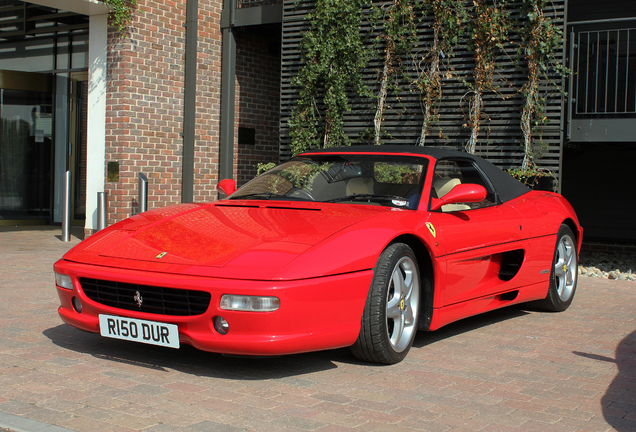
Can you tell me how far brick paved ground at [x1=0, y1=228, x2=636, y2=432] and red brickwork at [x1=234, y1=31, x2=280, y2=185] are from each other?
789 cm

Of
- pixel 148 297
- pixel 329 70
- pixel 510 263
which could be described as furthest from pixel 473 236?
pixel 329 70

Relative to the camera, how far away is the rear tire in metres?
6.35

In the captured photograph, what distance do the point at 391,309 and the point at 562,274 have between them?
269 centimetres

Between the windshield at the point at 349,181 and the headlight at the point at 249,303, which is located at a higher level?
→ the windshield at the point at 349,181

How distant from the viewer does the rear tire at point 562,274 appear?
635 cm

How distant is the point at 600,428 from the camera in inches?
134

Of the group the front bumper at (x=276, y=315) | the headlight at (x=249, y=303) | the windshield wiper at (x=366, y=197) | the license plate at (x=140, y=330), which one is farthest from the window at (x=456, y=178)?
the license plate at (x=140, y=330)

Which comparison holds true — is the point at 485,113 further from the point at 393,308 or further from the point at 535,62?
the point at 393,308

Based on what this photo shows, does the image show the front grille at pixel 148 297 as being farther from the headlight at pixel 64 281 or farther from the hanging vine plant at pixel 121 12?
the hanging vine plant at pixel 121 12

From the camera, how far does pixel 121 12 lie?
444 inches

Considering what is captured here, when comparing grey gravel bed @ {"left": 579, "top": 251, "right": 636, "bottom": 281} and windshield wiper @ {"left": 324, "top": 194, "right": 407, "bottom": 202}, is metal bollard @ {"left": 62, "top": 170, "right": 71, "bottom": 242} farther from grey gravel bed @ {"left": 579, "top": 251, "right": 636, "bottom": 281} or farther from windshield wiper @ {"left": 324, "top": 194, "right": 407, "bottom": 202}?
windshield wiper @ {"left": 324, "top": 194, "right": 407, "bottom": 202}

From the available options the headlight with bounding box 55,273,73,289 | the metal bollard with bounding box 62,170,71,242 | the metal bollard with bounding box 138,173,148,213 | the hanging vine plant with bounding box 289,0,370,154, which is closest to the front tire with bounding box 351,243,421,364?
the headlight with bounding box 55,273,73,289

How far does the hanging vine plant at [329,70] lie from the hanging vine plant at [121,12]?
2659 millimetres

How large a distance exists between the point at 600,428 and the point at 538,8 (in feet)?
24.4
